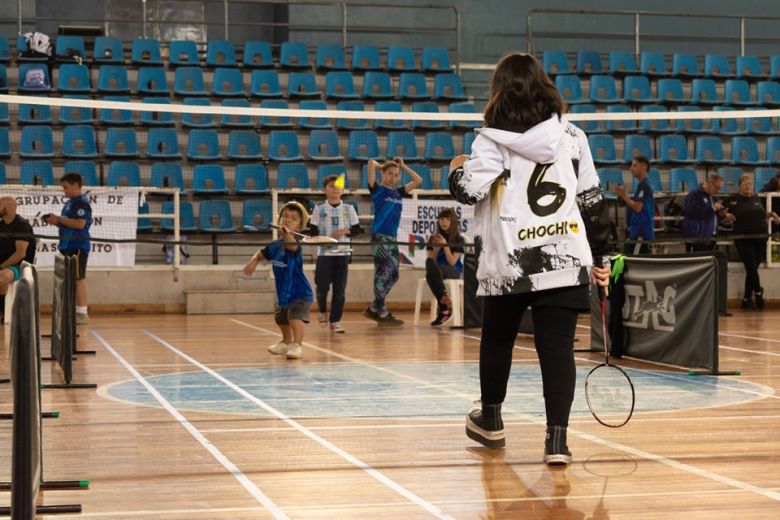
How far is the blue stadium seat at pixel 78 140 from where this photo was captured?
57.9 feet

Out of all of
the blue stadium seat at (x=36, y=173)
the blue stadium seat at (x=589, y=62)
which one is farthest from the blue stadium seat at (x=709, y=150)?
the blue stadium seat at (x=36, y=173)

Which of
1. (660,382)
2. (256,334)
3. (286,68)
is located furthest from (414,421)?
(286,68)

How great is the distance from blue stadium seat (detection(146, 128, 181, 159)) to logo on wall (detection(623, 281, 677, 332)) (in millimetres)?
9775

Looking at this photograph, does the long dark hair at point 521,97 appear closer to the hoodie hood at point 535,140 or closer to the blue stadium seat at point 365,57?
the hoodie hood at point 535,140

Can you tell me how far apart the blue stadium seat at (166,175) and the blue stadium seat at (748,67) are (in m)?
11.1

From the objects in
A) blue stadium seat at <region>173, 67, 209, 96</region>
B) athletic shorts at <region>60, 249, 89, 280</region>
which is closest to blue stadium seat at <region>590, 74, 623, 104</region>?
blue stadium seat at <region>173, 67, 209, 96</region>

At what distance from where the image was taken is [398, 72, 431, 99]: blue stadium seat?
65.3ft

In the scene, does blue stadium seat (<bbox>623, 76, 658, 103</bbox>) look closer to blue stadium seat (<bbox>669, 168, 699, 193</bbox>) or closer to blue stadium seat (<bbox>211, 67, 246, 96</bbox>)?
blue stadium seat (<bbox>669, 168, 699, 193</bbox>)

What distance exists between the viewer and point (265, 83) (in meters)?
19.3

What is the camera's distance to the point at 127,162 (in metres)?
17.4

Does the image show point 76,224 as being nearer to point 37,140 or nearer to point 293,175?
point 37,140

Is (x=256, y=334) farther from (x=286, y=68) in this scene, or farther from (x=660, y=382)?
(x=286, y=68)

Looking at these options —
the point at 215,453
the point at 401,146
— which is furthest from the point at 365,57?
the point at 215,453

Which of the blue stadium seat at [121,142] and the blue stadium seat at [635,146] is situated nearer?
the blue stadium seat at [121,142]
